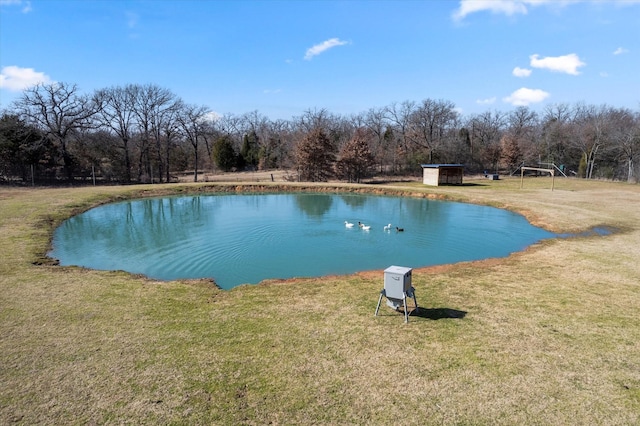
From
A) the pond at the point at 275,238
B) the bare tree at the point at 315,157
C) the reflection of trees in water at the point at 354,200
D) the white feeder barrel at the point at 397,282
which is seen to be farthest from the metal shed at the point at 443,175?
the white feeder barrel at the point at 397,282

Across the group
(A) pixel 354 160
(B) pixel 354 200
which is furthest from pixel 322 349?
(A) pixel 354 160

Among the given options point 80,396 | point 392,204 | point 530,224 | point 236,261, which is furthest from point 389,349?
point 392,204

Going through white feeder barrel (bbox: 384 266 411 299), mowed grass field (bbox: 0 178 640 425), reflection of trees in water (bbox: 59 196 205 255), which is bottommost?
mowed grass field (bbox: 0 178 640 425)

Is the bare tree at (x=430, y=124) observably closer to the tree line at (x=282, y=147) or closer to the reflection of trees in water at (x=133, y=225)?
the tree line at (x=282, y=147)

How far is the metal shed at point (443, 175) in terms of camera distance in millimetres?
33344

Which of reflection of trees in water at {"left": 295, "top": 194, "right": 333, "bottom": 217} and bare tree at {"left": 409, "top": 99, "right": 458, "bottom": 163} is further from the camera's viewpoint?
bare tree at {"left": 409, "top": 99, "right": 458, "bottom": 163}

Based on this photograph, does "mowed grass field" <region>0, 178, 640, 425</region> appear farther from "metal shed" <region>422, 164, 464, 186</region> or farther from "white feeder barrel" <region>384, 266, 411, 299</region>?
"metal shed" <region>422, 164, 464, 186</region>

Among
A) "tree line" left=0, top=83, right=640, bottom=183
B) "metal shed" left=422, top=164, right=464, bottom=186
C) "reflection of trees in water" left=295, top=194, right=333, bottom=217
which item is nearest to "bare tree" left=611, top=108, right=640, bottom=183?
"tree line" left=0, top=83, right=640, bottom=183

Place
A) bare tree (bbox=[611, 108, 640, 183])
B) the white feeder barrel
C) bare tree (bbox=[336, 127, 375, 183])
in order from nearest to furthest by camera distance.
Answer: the white feeder barrel → bare tree (bbox=[611, 108, 640, 183]) → bare tree (bbox=[336, 127, 375, 183])

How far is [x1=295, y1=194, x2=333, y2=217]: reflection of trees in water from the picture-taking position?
21.6 meters

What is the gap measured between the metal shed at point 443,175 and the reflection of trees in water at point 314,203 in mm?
10650

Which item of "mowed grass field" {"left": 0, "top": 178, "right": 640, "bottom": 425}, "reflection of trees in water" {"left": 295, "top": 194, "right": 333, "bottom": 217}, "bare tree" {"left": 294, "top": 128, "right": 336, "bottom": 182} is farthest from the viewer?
"bare tree" {"left": 294, "top": 128, "right": 336, "bottom": 182}

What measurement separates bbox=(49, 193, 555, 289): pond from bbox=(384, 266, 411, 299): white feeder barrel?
157 inches

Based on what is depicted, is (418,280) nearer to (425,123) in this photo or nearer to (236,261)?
(236,261)
